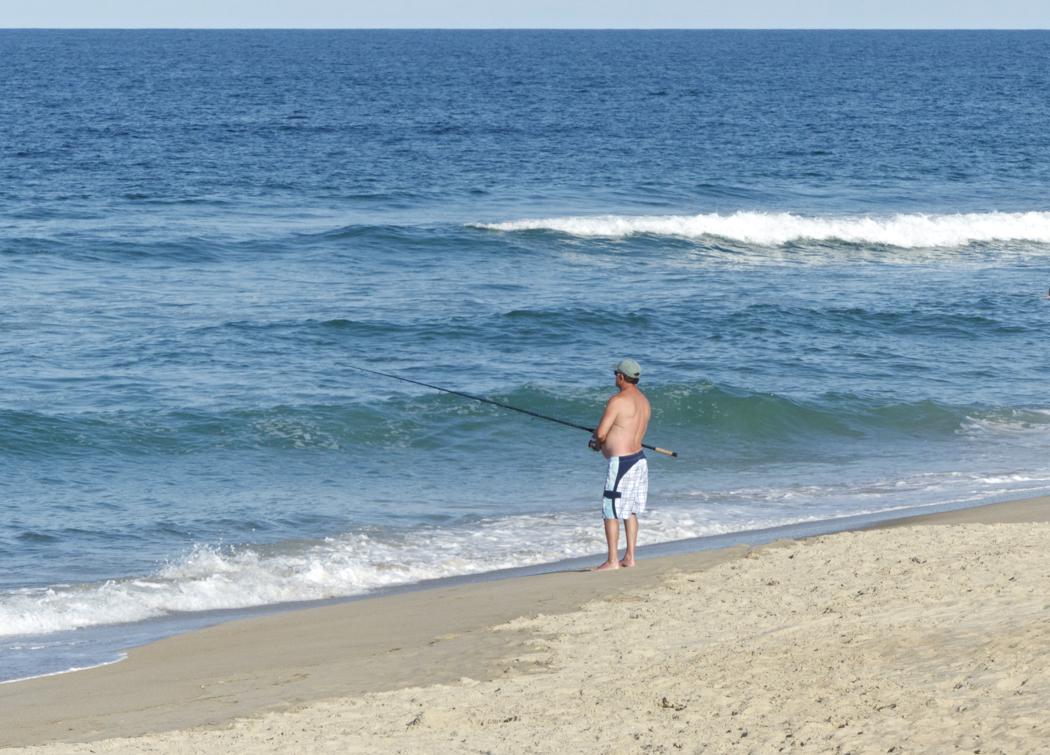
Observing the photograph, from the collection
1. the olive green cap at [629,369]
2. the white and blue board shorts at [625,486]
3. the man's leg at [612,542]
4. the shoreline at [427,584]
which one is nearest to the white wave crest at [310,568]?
the shoreline at [427,584]

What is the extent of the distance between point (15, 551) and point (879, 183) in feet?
93.9

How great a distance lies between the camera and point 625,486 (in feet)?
24.3

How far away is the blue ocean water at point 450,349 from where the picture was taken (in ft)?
30.2

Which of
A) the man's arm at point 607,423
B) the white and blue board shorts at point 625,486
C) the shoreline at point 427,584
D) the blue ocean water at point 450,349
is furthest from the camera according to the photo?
the blue ocean water at point 450,349

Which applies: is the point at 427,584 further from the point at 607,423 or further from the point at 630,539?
the point at 607,423

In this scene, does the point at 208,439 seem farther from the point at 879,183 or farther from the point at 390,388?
the point at 879,183

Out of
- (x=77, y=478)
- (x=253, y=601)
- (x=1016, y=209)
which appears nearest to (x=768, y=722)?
(x=253, y=601)

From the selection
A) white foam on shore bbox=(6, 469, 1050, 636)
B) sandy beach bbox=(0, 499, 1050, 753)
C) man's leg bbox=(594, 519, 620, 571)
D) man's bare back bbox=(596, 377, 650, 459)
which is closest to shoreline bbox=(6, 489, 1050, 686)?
white foam on shore bbox=(6, 469, 1050, 636)

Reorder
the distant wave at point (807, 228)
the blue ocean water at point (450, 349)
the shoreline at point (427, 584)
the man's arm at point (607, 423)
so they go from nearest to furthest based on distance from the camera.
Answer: the shoreline at point (427, 584) → the man's arm at point (607, 423) → the blue ocean water at point (450, 349) → the distant wave at point (807, 228)

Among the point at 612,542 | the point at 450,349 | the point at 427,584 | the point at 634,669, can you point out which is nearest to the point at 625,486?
the point at 612,542

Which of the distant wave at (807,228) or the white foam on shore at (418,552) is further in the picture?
the distant wave at (807,228)

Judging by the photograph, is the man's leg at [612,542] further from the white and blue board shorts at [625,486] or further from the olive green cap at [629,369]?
the olive green cap at [629,369]

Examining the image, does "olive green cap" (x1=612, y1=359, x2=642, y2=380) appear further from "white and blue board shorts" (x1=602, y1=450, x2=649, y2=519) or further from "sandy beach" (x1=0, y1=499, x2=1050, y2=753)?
"sandy beach" (x1=0, y1=499, x2=1050, y2=753)

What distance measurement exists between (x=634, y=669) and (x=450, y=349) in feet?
34.0
